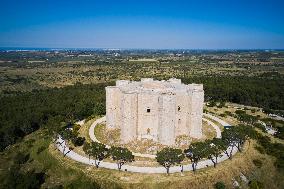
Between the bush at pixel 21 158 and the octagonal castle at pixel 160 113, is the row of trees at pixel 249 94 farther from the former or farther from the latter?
the bush at pixel 21 158

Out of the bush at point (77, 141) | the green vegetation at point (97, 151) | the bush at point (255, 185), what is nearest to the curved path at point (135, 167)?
the green vegetation at point (97, 151)

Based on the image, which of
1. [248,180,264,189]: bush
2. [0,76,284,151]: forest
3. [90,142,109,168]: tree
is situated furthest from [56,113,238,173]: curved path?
[0,76,284,151]: forest

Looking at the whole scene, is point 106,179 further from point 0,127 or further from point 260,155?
point 0,127

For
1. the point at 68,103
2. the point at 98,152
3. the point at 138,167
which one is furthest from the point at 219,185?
the point at 68,103

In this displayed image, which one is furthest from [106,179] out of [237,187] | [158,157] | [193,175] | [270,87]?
[270,87]

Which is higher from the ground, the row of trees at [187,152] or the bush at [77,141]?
the row of trees at [187,152]

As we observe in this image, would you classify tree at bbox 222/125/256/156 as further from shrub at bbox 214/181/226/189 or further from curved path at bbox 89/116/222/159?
shrub at bbox 214/181/226/189
